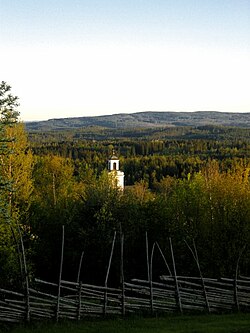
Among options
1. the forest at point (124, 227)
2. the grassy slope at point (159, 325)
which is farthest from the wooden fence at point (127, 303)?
the forest at point (124, 227)

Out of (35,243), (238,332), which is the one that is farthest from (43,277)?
(238,332)

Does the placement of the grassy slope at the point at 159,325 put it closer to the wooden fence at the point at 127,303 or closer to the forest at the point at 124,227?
the wooden fence at the point at 127,303

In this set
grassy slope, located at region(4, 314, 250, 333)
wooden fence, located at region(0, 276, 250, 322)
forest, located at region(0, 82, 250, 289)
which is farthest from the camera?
forest, located at region(0, 82, 250, 289)

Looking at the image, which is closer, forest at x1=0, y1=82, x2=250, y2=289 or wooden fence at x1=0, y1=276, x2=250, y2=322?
wooden fence at x1=0, y1=276, x2=250, y2=322

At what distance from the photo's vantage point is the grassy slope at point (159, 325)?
1435 centimetres

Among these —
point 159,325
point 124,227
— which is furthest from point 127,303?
point 124,227

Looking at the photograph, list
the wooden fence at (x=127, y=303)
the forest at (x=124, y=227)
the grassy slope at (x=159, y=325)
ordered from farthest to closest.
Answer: the forest at (x=124, y=227) < the wooden fence at (x=127, y=303) < the grassy slope at (x=159, y=325)

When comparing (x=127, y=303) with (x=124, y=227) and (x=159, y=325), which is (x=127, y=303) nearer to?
(x=159, y=325)

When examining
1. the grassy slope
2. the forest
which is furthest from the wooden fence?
the forest

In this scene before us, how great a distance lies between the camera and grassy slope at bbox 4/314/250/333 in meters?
14.3

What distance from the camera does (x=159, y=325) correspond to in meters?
15.3

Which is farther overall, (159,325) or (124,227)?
(124,227)

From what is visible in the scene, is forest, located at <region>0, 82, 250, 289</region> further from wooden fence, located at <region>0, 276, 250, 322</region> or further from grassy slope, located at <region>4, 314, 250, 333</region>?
grassy slope, located at <region>4, 314, 250, 333</region>

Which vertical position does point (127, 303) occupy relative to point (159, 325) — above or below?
below
